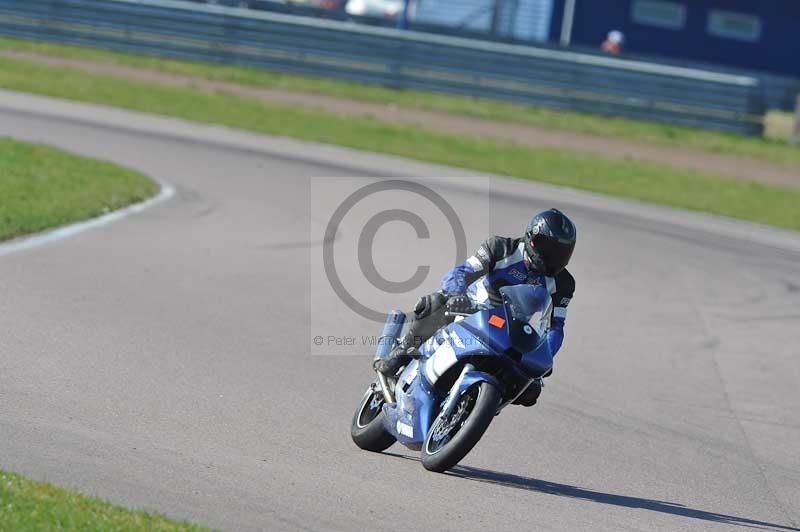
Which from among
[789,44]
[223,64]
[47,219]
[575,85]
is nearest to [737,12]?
[789,44]

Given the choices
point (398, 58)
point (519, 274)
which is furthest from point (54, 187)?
point (398, 58)

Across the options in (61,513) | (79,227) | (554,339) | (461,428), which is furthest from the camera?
(79,227)

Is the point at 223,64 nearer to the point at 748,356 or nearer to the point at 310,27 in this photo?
the point at 310,27

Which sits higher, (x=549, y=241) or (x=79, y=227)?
(x=549, y=241)

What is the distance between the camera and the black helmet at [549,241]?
6.68 metres

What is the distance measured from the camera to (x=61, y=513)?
5109mm

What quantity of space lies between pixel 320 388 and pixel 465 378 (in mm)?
2106

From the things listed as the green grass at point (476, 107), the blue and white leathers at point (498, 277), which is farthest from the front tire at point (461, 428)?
the green grass at point (476, 107)

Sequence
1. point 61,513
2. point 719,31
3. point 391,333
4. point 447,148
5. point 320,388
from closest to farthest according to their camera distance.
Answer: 1. point 61,513
2. point 391,333
3. point 320,388
4. point 447,148
5. point 719,31

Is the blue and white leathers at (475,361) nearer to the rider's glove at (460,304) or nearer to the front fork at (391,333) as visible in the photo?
the rider's glove at (460,304)

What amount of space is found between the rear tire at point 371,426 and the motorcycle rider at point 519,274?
603 mm

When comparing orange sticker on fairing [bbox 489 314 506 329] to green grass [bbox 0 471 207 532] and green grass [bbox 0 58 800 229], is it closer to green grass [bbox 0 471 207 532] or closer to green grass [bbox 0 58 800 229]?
green grass [bbox 0 471 207 532]

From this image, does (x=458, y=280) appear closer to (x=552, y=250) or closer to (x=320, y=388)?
(x=552, y=250)

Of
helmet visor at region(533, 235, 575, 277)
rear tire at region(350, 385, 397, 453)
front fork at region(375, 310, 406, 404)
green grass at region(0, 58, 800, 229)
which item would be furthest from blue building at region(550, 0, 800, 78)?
helmet visor at region(533, 235, 575, 277)
